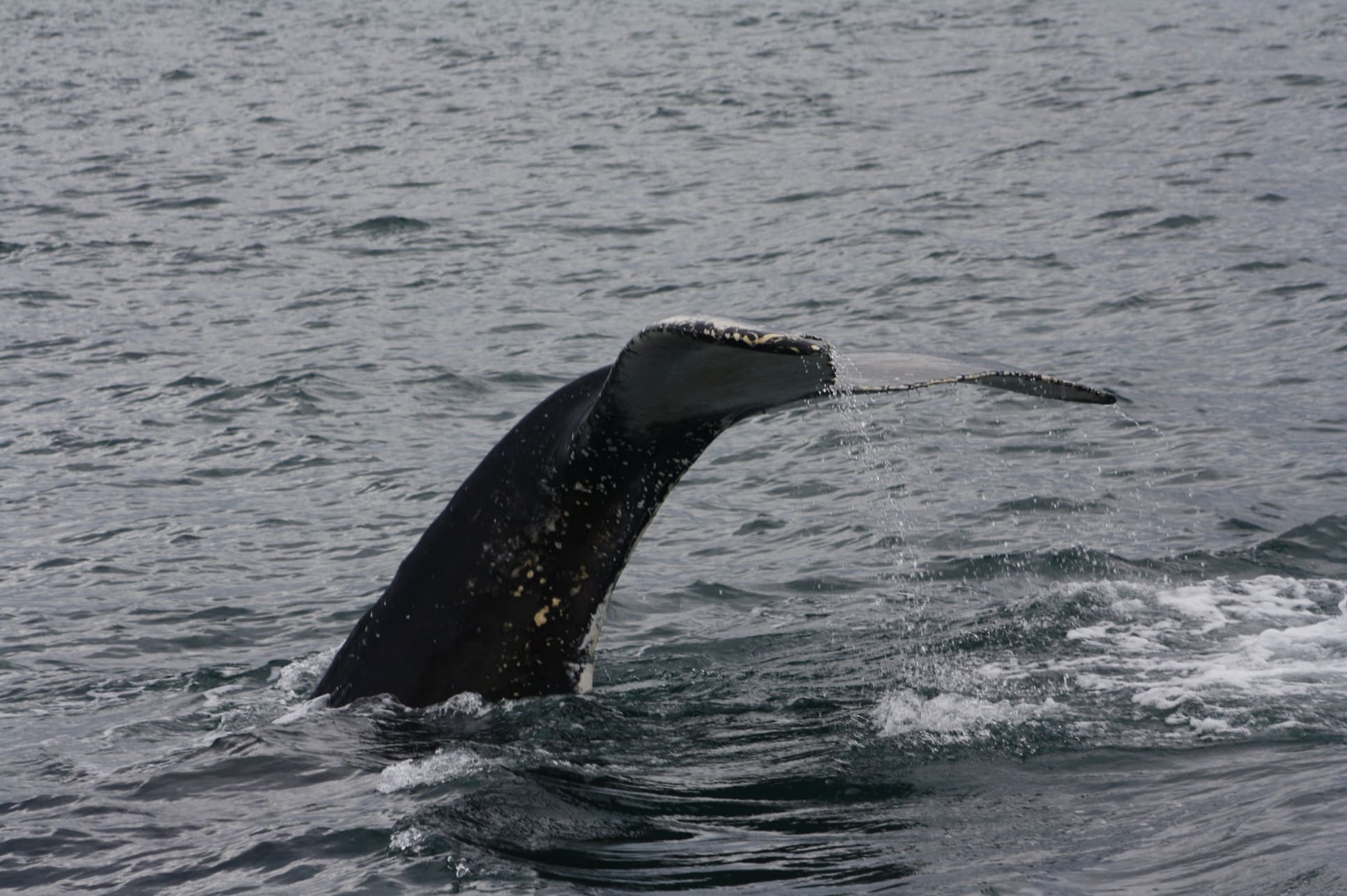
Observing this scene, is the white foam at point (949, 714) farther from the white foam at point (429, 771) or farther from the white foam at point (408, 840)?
the white foam at point (408, 840)

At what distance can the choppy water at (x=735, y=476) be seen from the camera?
4648 mm

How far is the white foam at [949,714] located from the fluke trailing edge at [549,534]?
3.53 ft

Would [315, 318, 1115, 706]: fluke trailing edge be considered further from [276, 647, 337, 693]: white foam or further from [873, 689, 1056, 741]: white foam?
[276, 647, 337, 693]: white foam

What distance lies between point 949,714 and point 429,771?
170 cm

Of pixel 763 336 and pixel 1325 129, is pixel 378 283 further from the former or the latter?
pixel 763 336

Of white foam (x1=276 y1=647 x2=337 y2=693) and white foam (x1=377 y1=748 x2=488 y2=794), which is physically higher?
white foam (x1=377 y1=748 x2=488 y2=794)

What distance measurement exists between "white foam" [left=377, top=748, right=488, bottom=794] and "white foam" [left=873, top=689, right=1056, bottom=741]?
1337 mm

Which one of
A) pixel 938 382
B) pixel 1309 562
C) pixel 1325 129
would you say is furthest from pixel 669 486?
pixel 1325 129

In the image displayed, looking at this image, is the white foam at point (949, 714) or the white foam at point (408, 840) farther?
the white foam at point (949, 714)


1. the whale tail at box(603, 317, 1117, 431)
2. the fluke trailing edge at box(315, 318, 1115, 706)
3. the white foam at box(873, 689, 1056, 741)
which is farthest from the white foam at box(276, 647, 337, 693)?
the whale tail at box(603, 317, 1117, 431)

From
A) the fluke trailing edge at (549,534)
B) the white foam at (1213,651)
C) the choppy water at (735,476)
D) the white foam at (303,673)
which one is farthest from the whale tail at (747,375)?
the white foam at (303,673)

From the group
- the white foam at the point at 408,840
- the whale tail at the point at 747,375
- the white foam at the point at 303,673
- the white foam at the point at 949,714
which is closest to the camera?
the whale tail at the point at 747,375

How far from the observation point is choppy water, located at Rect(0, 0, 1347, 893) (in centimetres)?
465

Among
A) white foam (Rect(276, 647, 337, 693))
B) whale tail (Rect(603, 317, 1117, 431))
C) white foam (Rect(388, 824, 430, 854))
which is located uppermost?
whale tail (Rect(603, 317, 1117, 431))
